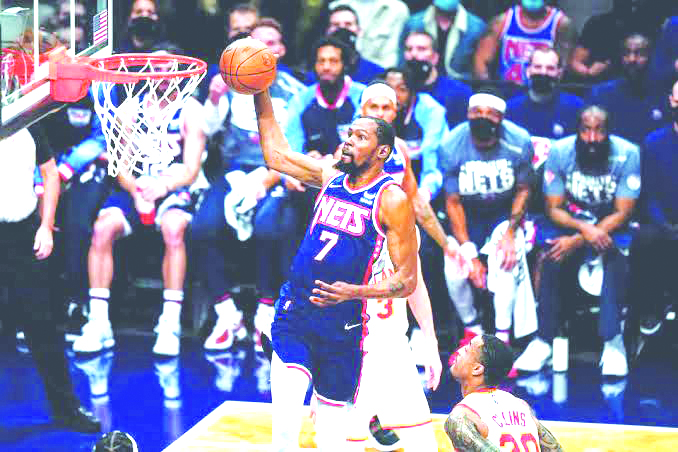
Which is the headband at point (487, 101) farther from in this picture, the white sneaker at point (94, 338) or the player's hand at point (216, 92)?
the white sneaker at point (94, 338)

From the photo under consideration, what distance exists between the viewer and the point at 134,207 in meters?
9.41

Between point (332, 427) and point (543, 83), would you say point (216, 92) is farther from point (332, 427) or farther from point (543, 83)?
point (332, 427)

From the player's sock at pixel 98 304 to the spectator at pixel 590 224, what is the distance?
301 centimetres

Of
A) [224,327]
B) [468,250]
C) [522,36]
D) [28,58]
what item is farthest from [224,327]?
[28,58]

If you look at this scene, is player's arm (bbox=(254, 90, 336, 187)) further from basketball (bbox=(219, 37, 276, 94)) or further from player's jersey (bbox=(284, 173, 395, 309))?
player's jersey (bbox=(284, 173, 395, 309))

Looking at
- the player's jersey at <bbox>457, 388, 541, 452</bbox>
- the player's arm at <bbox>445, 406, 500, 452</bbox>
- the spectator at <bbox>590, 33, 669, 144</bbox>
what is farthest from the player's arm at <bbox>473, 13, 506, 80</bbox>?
the player's arm at <bbox>445, 406, 500, 452</bbox>

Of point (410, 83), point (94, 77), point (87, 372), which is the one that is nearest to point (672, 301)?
point (410, 83)

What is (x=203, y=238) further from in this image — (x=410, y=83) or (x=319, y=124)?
(x=410, y=83)

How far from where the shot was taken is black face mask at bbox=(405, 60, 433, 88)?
9.60 m

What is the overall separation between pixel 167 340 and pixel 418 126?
2.40 m

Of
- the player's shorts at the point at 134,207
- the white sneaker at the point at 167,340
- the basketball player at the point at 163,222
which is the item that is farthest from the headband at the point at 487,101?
the white sneaker at the point at 167,340

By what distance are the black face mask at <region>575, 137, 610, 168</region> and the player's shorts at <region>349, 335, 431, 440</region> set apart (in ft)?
10.3

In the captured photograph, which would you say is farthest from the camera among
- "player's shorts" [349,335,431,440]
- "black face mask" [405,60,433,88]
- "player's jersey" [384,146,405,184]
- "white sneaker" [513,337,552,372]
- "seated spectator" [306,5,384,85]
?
"seated spectator" [306,5,384,85]

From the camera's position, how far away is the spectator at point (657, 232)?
889 cm
